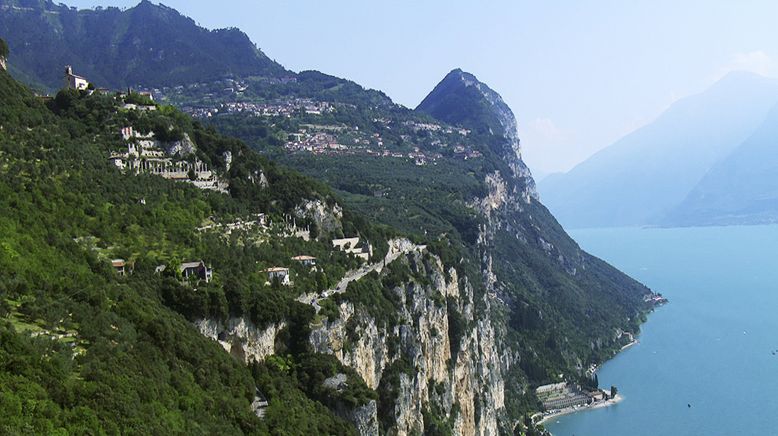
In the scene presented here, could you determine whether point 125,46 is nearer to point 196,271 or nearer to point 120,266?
point 196,271

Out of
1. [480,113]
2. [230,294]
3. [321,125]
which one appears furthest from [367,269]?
[480,113]

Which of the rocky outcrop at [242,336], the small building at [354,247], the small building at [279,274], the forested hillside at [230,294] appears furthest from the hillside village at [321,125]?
the rocky outcrop at [242,336]

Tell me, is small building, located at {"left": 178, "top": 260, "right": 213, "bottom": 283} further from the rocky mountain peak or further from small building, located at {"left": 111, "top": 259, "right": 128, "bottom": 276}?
the rocky mountain peak

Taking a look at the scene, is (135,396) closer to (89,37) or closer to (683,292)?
(683,292)

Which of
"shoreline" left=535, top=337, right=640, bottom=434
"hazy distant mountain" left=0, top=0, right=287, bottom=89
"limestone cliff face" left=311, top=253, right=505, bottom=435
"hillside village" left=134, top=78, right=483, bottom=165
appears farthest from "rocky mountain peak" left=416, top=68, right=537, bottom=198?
"limestone cliff face" left=311, top=253, right=505, bottom=435

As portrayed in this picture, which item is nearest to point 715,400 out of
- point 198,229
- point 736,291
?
point 198,229

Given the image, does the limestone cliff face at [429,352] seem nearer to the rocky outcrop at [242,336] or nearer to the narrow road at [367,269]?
the narrow road at [367,269]
